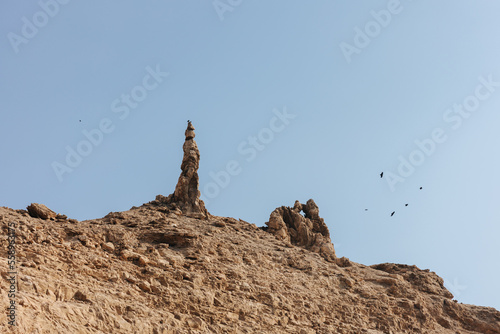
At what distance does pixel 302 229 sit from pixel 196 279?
541 inches

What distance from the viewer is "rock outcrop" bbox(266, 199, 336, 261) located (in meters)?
38.1

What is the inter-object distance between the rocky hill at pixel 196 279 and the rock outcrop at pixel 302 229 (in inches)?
3.3

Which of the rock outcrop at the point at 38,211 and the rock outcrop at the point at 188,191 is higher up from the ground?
the rock outcrop at the point at 188,191

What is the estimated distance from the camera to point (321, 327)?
28.2 metres

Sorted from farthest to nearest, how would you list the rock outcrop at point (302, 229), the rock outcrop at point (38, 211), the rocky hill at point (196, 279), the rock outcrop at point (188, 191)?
the rock outcrop at point (302, 229)
the rock outcrop at point (188, 191)
the rock outcrop at point (38, 211)
the rocky hill at point (196, 279)

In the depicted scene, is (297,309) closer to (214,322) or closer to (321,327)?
(321,327)

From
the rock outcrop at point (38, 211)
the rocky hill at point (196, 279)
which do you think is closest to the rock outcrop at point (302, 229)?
the rocky hill at point (196, 279)

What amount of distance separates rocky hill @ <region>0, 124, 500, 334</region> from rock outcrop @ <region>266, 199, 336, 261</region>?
8 centimetres

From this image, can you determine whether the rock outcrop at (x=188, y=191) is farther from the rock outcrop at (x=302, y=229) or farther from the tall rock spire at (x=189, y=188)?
the rock outcrop at (x=302, y=229)

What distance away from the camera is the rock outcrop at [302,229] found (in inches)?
1501

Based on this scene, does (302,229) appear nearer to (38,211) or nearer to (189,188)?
(189,188)

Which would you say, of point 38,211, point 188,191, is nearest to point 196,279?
point 38,211

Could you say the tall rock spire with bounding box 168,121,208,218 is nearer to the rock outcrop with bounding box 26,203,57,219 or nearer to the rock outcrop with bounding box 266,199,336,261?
the rock outcrop with bounding box 266,199,336,261

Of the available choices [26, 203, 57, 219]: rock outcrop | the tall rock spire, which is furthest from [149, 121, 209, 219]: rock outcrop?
[26, 203, 57, 219]: rock outcrop
